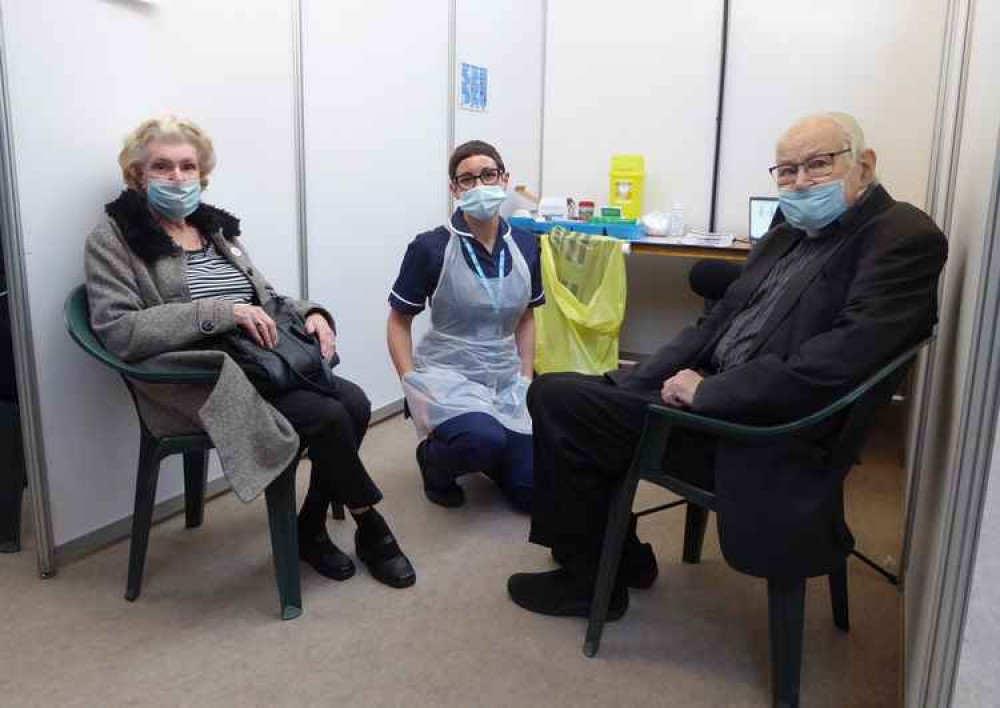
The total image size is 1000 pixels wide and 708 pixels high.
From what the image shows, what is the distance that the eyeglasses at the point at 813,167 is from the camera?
1.74 meters

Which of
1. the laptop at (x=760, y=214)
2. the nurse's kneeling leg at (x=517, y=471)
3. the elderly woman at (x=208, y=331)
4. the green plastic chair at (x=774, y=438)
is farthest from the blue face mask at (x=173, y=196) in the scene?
the laptop at (x=760, y=214)

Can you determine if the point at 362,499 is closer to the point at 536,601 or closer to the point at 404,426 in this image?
the point at 536,601

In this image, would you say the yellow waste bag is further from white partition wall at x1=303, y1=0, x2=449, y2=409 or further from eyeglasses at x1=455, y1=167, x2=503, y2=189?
eyeglasses at x1=455, y1=167, x2=503, y2=189

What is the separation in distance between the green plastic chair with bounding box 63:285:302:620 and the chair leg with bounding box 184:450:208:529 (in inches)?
14.5

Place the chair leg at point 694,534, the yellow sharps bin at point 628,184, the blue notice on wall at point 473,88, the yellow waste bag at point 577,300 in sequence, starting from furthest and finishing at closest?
1. the yellow sharps bin at point 628,184
2. the blue notice on wall at point 473,88
3. the yellow waste bag at point 577,300
4. the chair leg at point 694,534

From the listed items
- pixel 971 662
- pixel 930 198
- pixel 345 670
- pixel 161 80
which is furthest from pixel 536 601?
pixel 930 198

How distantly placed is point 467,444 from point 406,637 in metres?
0.67

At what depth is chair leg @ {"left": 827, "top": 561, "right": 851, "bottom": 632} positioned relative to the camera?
1878mm

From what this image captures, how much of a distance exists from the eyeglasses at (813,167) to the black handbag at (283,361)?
1.16 m

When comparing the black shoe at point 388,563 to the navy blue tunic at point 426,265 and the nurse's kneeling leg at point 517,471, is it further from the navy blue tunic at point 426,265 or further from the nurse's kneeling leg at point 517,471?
the navy blue tunic at point 426,265

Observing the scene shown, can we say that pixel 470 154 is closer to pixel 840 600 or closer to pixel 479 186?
Answer: pixel 479 186

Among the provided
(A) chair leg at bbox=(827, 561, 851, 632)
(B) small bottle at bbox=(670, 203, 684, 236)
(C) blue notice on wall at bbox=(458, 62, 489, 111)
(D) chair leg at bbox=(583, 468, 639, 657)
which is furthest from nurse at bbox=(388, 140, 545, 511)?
(B) small bottle at bbox=(670, 203, 684, 236)

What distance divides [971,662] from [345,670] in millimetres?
1167

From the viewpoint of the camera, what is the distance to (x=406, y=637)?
1855mm
